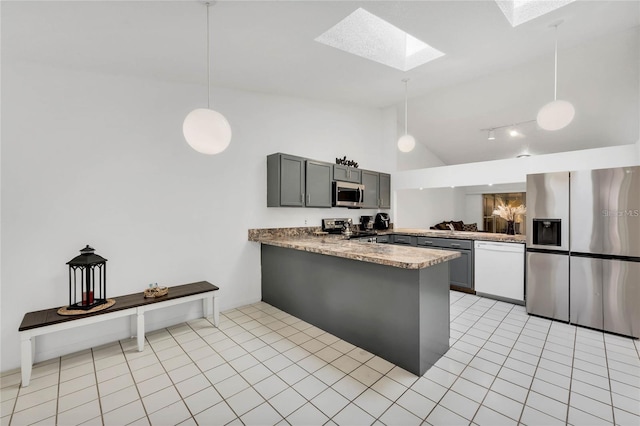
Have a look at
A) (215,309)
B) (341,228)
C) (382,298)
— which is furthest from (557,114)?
(215,309)

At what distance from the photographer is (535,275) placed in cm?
341

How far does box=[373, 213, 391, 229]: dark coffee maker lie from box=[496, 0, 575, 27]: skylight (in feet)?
11.2

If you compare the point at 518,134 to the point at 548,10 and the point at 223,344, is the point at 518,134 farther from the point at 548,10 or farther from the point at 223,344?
the point at 223,344

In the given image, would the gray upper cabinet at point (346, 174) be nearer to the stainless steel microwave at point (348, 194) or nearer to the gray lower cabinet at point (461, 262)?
the stainless steel microwave at point (348, 194)

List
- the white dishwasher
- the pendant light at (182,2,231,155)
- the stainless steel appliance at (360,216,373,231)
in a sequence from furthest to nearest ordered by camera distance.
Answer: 1. the stainless steel appliance at (360,216,373,231)
2. the white dishwasher
3. the pendant light at (182,2,231,155)

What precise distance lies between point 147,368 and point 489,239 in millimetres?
4300

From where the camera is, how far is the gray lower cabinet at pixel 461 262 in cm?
420

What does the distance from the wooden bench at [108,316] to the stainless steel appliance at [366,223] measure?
116 inches

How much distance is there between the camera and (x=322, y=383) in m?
2.09

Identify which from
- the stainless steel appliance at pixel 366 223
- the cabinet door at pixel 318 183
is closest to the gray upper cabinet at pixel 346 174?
the cabinet door at pixel 318 183

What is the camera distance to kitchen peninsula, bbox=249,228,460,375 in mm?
2199

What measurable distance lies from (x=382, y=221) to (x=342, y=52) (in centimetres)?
322

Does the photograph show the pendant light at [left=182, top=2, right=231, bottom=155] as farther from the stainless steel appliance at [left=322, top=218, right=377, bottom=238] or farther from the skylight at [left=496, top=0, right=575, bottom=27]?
the stainless steel appliance at [left=322, top=218, right=377, bottom=238]

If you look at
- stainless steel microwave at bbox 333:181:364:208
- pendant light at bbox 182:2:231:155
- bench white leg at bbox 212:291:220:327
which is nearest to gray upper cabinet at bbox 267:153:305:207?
stainless steel microwave at bbox 333:181:364:208
